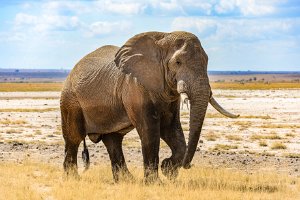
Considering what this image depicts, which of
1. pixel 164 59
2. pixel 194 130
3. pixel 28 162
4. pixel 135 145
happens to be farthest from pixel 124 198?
pixel 135 145

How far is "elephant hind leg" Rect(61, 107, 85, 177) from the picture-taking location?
45.1 ft

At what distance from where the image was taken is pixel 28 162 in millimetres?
16859

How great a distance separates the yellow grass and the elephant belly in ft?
3.20

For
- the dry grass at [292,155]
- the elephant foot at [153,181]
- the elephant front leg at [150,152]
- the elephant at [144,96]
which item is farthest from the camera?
the dry grass at [292,155]

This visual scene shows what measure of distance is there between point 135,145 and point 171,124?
33.5 ft

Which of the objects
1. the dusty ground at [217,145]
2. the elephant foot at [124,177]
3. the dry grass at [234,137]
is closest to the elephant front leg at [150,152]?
the elephant foot at [124,177]

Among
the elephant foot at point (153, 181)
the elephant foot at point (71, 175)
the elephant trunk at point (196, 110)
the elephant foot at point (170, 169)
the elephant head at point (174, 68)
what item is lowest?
the elephant foot at point (71, 175)

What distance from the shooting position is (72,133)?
13945 millimetres

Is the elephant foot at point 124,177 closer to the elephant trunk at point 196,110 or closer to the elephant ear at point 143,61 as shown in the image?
the elephant ear at point 143,61

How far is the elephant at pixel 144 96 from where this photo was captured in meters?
11.2

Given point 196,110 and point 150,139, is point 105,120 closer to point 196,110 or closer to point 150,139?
point 150,139

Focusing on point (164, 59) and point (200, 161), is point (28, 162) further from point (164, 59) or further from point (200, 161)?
point (164, 59)

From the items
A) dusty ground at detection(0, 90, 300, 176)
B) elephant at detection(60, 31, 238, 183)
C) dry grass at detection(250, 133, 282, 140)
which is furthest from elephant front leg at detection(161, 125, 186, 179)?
dry grass at detection(250, 133, 282, 140)

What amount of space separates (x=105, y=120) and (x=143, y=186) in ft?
5.30
